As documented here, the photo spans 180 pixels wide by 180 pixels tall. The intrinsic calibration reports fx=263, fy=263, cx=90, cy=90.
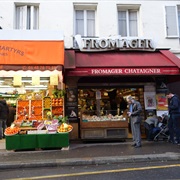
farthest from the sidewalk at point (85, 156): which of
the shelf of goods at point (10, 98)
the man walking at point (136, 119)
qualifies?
the shelf of goods at point (10, 98)

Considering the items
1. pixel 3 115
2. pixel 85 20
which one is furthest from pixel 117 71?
pixel 3 115

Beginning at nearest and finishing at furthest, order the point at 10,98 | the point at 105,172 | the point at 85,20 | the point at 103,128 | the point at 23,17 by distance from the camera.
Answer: the point at 105,172 → the point at 103,128 → the point at 23,17 → the point at 85,20 → the point at 10,98

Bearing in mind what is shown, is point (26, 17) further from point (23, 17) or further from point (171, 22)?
point (171, 22)

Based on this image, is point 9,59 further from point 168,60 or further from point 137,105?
point 168,60

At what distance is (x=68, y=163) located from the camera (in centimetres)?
716

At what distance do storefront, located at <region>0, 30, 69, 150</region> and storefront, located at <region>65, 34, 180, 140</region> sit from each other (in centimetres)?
72

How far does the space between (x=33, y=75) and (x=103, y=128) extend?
354cm

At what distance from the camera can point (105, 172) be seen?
20.4 ft

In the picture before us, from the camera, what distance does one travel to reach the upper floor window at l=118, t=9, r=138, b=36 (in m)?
12.3

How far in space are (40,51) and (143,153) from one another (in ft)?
16.0

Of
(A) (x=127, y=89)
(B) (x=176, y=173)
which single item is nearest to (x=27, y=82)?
(A) (x=127, y=89)

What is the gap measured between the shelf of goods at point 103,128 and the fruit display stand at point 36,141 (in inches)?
71.9

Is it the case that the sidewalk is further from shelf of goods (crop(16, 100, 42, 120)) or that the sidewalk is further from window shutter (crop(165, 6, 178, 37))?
window shutter (crop(165, 6, 178, 37))

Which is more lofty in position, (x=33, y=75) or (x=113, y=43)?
(x=113, y=43)
